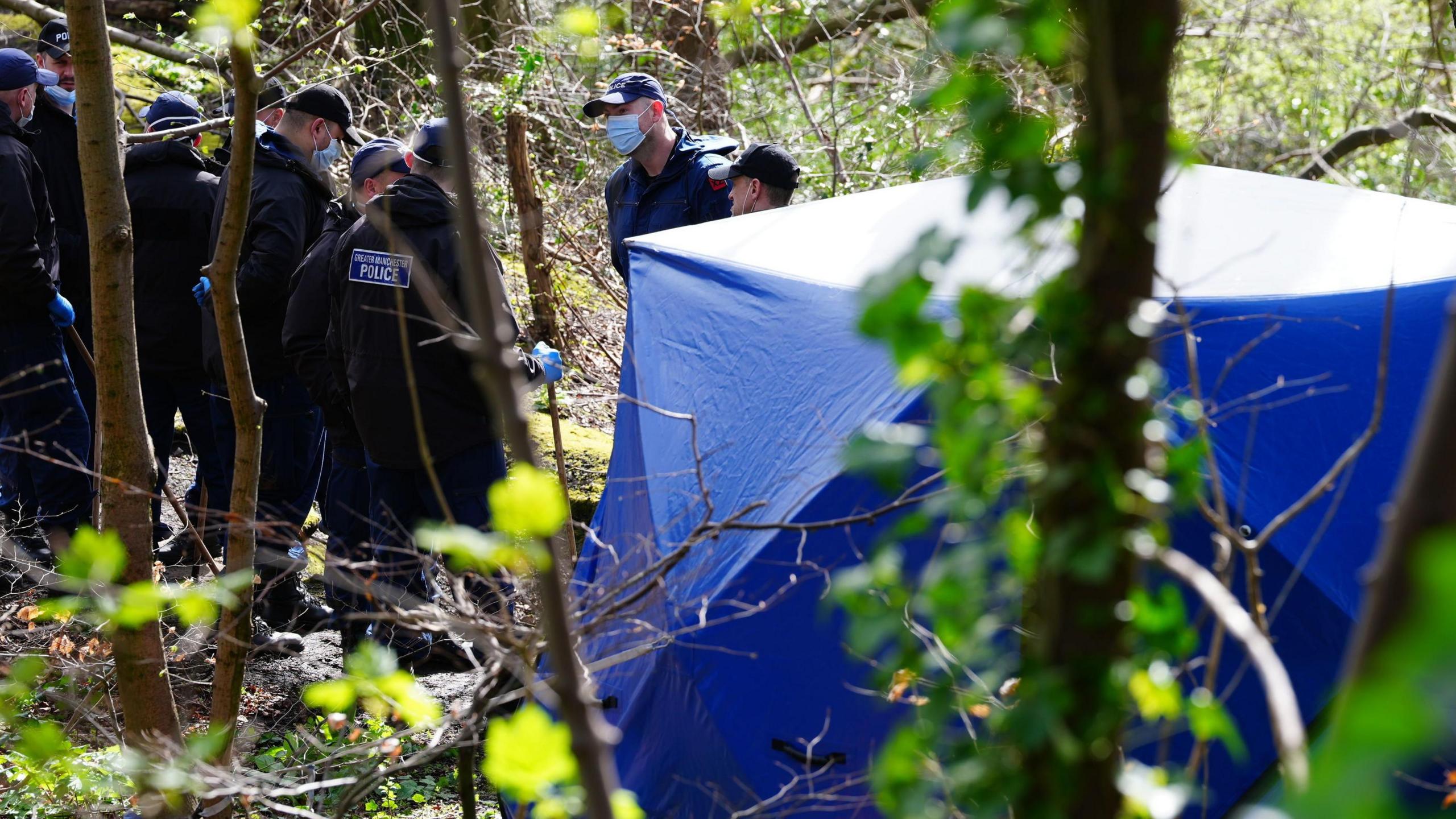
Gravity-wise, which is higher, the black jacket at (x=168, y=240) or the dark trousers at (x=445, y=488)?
the black jacket at (x=168, y=240)

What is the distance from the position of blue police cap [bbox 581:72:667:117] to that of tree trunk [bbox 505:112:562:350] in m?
1.65

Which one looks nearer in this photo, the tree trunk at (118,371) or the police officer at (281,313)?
the tree trunk at (118,371)

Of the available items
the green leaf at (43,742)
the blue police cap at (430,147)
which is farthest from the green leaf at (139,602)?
the blue police cap at (430,147)

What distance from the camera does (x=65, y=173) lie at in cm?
469

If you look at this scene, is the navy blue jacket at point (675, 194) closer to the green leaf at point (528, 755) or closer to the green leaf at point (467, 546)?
the green leaf at point (467, 546)

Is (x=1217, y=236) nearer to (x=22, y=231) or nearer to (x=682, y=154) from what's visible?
(x=682, y=154)

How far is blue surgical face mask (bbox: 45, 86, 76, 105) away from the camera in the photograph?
462 cm

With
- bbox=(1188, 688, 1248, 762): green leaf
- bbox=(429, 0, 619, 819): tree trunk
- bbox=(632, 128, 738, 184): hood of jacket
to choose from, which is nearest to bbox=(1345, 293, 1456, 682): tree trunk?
bbox=(1188, 688, 1248, 762): green leaf

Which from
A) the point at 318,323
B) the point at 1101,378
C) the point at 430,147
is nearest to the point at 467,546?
the point at 1101,378

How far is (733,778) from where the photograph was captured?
263 cm

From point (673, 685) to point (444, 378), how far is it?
1.53 m

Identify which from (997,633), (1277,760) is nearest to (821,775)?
(997,633)

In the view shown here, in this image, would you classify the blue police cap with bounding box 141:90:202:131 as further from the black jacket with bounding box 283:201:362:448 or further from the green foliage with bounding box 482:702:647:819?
the green foliage with bounding box 482:702:647:819

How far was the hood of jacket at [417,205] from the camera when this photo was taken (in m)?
3.77
